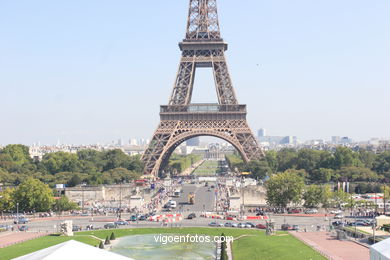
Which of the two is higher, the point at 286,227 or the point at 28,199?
the point at 28,199

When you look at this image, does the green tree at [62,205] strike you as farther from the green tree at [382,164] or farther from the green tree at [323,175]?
the green tree at [382,164]

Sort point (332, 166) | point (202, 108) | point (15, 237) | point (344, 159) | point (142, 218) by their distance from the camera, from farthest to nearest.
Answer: point (344, 159)
point (332, 166)
point (202, 108)
point (142, 218)
point (15, 237)

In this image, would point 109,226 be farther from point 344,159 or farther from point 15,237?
point 344,159

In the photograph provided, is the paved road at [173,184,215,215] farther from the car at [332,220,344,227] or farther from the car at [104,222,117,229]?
the car at [332,220,344,227]

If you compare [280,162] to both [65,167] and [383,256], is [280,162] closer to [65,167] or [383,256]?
[65,167]

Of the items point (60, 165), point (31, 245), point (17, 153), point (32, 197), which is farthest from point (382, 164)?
point (17, 153)

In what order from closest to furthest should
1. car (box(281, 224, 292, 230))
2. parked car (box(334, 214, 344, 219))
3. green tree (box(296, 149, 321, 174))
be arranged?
car (box(281, 224, 292, 230))
parked car (box(334, 214, 344, 219))
green tree (box(296, 149, 321, 174))

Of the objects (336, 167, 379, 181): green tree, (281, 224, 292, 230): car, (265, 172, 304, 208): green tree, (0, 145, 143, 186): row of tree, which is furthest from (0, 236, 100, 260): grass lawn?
(336, 167, 379, 181): green tree

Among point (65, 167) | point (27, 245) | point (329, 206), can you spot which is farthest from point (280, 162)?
point (27, 245)
